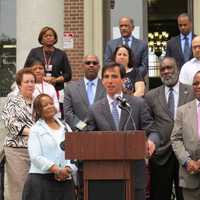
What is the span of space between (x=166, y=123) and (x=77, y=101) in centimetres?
118

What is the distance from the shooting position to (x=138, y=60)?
8.88 m

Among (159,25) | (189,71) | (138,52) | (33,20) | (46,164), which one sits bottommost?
(46,164)

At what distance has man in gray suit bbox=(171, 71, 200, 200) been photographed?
684 centimetres

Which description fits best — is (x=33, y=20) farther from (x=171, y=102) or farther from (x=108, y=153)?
(x=108, y=153)

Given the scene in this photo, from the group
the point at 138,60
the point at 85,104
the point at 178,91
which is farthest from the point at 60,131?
the point at 138,60

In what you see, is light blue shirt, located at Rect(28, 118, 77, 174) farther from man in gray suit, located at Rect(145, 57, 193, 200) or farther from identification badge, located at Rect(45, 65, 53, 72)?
identification badge, located at Rect(45, 65, 53, 72)

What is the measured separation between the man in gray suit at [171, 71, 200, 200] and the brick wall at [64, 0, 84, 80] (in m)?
6.20

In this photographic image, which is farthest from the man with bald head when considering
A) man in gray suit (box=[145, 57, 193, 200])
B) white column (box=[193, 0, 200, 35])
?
white column (box=[193, 0, 200, 35])

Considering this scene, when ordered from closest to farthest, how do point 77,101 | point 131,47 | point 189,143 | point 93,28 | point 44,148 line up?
point 44,148 → point 189,143 → point 77,101 → point 131,47 → point 93,28

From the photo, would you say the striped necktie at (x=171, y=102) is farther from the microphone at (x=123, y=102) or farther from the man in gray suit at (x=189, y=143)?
the microphone at (x=123, y=102)

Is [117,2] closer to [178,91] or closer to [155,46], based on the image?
[155,46]

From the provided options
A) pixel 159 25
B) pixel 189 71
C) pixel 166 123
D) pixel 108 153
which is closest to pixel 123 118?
pixel 108 153

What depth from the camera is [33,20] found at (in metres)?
12.2

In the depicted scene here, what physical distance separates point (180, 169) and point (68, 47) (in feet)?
21.1
